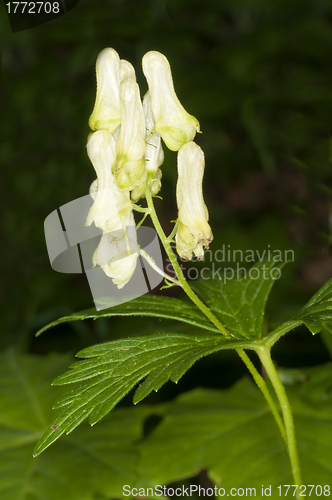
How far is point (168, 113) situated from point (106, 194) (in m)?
0.15

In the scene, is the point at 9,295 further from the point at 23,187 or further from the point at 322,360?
the point at 322,360

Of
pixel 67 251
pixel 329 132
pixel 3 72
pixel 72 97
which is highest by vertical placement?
pixel 3 72

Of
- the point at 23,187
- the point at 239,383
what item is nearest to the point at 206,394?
the point at 239,383

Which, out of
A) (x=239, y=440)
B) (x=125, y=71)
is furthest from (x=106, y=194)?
(x=239, y=440)

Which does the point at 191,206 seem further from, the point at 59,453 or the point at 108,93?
the point at 59,453

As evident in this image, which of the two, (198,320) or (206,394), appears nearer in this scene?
(198,320)

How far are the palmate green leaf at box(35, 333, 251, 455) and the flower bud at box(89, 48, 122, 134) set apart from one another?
323 millimetres

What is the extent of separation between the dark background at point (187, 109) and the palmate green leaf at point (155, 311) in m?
0.89

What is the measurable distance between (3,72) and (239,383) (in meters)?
2.17

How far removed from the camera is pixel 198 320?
748mm

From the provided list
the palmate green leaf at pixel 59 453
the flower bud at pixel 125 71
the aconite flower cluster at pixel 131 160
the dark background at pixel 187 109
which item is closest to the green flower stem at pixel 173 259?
the aconite flower cluster at pixel 131 160

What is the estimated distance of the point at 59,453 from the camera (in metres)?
1.08

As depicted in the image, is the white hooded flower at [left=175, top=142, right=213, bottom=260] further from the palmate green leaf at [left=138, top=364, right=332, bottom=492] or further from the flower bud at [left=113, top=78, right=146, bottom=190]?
the palmate green leaf at [left=138, top=364, right=332, bottom=492]

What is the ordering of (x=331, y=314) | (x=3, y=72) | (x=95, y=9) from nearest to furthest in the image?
(x=331, y=314), (x=95, y=9), (x=3, y=72)
